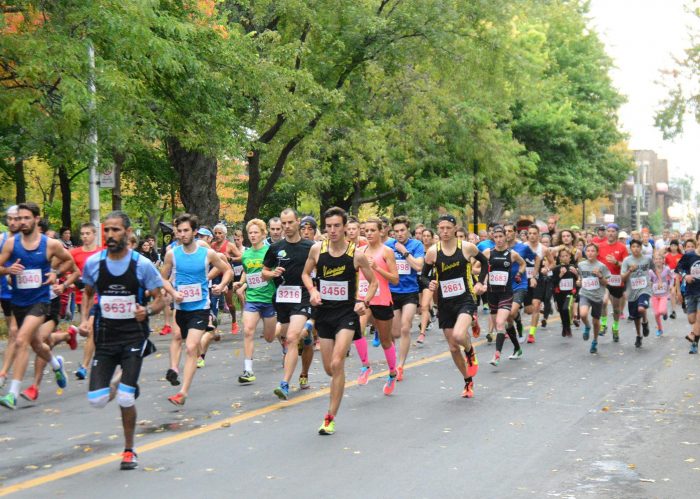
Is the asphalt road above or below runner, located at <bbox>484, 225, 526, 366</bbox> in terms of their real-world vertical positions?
below

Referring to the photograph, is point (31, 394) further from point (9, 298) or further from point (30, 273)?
point (30, 273)

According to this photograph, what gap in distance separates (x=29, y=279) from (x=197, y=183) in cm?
1588

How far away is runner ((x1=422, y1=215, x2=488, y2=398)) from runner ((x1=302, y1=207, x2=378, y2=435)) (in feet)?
5.78

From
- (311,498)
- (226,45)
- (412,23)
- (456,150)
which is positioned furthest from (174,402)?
(456,150)

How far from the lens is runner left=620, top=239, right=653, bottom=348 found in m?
18.2

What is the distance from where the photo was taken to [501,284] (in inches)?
635

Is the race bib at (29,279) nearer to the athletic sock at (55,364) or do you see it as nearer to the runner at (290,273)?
the athletic sock at (55,364)

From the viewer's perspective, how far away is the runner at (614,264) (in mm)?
18750

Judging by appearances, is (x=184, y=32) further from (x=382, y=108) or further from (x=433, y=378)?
(x=382, y=108)

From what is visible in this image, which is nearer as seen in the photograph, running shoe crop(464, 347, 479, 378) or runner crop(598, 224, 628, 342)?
running shoe crop(464, 347, 479, 378)

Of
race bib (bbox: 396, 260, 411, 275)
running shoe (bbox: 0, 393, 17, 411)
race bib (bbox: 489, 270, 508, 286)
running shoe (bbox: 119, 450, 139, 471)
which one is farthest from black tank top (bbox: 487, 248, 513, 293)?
running shoe (bbox: 119, 450, 139, 471)

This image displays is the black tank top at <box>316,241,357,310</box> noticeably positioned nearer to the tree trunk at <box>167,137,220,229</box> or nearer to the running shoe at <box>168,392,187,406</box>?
the running shoe at <box>168,392,187,406</box>

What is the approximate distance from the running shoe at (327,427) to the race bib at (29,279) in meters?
3.51

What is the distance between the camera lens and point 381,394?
12.0 meters
